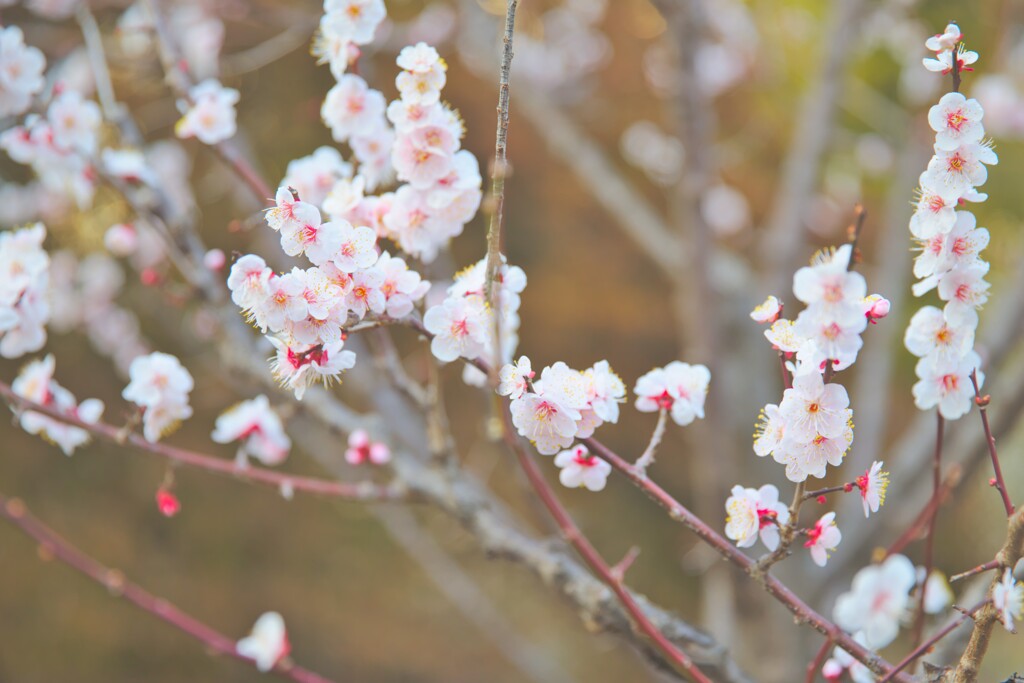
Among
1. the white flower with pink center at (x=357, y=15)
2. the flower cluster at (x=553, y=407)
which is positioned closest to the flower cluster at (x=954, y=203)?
the flower cluster at (x=553, y=407)

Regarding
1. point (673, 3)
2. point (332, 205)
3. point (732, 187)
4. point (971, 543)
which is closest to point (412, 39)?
point (673, 3)

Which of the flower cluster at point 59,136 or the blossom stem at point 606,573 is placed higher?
the flower cluster at point 59,136

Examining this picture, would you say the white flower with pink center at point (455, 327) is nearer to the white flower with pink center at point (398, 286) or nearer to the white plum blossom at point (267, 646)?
the white flower with pink center at point (398, 286)

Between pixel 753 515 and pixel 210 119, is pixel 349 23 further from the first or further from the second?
pixel 753 515

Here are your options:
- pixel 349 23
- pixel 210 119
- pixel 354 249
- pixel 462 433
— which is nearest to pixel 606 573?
pixel 354 249

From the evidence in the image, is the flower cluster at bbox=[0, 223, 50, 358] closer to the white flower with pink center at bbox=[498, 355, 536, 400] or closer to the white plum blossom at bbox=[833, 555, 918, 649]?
the white flower with pink center at bbox=[498, 355, 536, 400]

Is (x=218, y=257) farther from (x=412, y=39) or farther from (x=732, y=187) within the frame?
(x=732, y=187)

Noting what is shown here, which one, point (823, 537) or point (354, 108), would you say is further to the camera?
point (354, 108)
